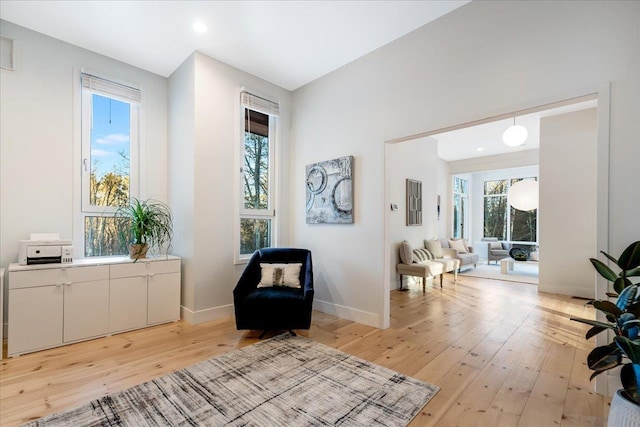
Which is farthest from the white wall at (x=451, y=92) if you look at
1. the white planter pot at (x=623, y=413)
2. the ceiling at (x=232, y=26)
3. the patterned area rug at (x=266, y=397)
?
the patterned area rug at (x=266, y=397)

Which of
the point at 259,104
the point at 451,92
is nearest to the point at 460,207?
the point at 451,92

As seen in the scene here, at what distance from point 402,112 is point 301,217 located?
211 centimetres

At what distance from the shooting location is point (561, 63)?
7.47ft

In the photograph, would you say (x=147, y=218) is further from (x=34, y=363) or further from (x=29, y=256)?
(x=34, y=363)

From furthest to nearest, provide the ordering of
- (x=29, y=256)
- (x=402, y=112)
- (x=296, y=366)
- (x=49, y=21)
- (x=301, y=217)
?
1. (x=301, y=217)
2. (x=402, y=112)
3. (x=49, y=21)
4. (x=29, y=256)
5. (x=296, y=366)

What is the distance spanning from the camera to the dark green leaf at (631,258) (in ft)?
5.65

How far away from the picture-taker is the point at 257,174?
14.2ft

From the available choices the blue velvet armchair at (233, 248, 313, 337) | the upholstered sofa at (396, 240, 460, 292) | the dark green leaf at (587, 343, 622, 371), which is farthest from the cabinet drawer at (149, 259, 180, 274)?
the dark green leaf at (587, 343, 622, 371)

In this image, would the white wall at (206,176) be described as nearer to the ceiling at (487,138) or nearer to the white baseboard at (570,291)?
the ceiling at (487,138)

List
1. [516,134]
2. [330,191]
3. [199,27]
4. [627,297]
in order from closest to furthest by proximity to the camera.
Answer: [627,297] < [199,27] < [330,191] < [516,134]

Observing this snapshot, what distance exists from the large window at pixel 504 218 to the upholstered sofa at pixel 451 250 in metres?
3.02

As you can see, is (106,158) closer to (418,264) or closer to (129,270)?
(129,270)

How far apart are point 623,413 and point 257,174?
4129mm

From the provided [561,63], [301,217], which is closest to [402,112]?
[561,63]
